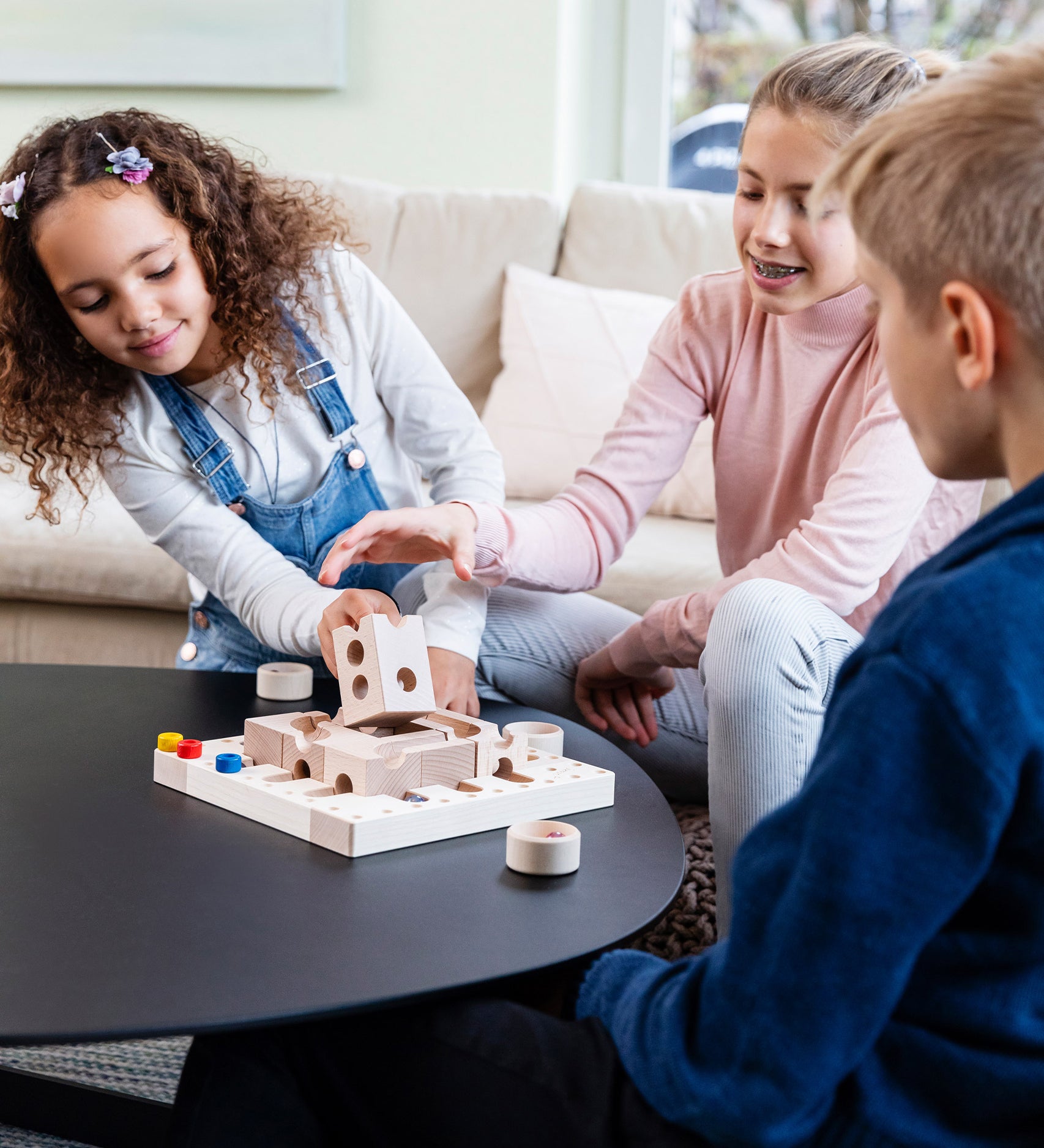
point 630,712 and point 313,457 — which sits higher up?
point 313,457

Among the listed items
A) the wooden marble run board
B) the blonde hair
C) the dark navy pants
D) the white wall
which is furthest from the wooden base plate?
the white wall

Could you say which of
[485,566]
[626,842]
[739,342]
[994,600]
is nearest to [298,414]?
[485,566]

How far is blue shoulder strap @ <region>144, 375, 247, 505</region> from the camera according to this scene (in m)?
1.39

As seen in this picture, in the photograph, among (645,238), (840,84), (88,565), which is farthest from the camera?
(645,238)

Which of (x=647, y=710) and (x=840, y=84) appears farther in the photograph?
(x=647, y=710)

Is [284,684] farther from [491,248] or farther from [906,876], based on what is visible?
[491,248]

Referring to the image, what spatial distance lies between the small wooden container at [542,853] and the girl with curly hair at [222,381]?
0.40 meters

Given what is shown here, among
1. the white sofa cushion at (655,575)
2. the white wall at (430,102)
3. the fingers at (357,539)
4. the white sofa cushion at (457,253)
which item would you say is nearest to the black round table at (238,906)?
the fingers at (357,539)

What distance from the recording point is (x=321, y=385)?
1418 millimetres

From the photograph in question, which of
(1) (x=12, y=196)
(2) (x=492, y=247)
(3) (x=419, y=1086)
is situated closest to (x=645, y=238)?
(2) (x=492, y=247)

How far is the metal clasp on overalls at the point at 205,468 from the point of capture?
1.39 meters

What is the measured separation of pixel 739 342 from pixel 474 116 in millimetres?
1442

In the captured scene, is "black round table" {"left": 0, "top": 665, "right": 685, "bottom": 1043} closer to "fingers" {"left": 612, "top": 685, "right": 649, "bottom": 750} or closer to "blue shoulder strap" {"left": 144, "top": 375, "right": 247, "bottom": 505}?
"fingers" {"left": 612, "top": 685, "right": 649, "bottom": 750}

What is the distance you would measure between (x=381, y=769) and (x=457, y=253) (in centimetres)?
165
